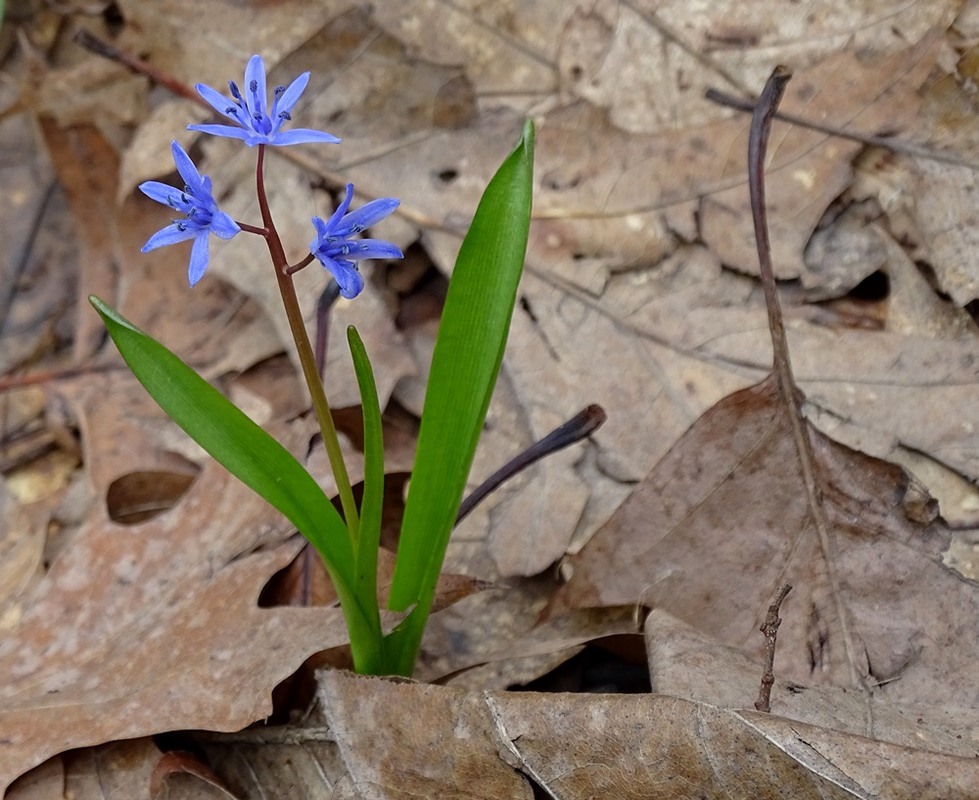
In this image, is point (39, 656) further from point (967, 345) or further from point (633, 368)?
point (967, 345)

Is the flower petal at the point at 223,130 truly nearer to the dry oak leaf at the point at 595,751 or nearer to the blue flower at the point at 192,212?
the blue flower at the point at 192,212

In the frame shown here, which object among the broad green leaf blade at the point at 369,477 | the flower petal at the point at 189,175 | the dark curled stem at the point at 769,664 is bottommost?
the dark curled stem at the point at 769,664

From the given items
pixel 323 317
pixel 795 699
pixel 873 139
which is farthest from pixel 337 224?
pixel 873 139

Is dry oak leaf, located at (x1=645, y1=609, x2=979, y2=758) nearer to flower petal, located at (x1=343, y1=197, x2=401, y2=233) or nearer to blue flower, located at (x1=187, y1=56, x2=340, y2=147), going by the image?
flower petal, located at (x1=343, y1=197, x2=401, y2=233)

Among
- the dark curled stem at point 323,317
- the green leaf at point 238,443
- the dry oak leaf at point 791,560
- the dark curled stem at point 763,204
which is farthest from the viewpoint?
the dark curled stem at point 323,317

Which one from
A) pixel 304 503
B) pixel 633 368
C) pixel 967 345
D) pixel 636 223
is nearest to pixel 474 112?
pixel 636 223

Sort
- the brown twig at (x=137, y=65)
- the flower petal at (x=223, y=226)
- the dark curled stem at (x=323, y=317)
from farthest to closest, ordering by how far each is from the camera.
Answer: the brown twig at (x=137, y=65) < the dark curled stem at (x=323, y=317) < the flower petal at (x=223, y=226)

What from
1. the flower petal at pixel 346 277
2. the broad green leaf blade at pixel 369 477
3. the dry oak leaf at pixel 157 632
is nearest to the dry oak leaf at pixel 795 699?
the broad green leaf blade at pixel 369 477
